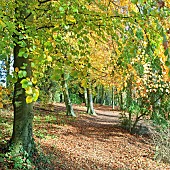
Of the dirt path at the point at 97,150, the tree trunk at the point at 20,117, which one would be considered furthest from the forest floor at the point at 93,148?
the tree trunk at the point at 20,117

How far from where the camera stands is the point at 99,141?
1094 centimetres

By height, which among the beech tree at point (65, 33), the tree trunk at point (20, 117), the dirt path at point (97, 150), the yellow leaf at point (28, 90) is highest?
the beech tree at point (65, 33)

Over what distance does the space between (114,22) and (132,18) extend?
457 millimetres

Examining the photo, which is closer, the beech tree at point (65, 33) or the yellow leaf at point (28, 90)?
the yellow leaf at point (28, 90)

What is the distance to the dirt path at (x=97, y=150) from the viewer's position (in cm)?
786

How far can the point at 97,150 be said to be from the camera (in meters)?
9.53

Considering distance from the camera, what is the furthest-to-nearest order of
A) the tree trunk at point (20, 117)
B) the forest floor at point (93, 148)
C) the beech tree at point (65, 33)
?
the forest floor at point (93, 148) < the tree trunk at point (20, 117) < the beech tree at point (65, 33)

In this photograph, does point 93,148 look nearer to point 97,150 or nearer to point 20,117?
point 97,150

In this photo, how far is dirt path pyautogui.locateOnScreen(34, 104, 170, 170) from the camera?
25.8 feet

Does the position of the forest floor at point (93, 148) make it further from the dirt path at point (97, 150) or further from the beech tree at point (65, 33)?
the beech tree at point (65, 33)

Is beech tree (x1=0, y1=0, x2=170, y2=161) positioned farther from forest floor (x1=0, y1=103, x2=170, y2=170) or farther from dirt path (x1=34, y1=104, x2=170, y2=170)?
dirt path (x1=34, y1=104, x2=170, y2=170)

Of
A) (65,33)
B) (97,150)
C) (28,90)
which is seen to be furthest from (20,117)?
(28,90)

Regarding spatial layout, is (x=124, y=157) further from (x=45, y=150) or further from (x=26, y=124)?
(x=26, y=124)

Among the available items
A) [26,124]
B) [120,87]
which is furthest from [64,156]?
[120,87]
